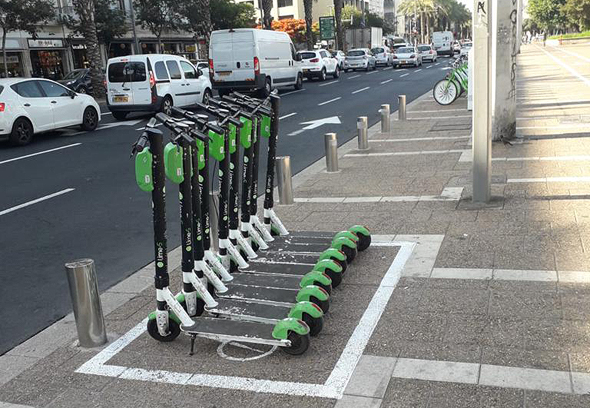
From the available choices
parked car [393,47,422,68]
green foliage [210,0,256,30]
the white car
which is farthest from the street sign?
the white car

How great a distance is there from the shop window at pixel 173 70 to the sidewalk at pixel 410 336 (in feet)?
40.8

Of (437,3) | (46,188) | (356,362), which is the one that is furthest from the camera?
(437,3)

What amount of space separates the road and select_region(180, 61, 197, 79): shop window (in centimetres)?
381

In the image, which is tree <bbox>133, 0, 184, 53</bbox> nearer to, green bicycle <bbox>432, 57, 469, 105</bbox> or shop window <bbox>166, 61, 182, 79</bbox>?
shop window <bbox>166, 61, 182, 79</bbox>

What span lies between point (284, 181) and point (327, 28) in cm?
5167

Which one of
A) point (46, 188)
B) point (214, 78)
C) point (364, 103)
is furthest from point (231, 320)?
point (214, 78)

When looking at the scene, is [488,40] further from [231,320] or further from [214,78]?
[214,78]

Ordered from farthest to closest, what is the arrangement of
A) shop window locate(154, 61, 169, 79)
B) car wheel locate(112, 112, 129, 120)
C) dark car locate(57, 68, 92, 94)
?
dark car locate(57, 68, 92, 94), car wheel locate(112, 112, 129, 120), shop window locate(154, 61, 169, 79)

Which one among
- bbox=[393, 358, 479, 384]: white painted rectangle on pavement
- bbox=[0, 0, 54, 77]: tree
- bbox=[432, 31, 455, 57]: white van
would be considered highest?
bbox=[0, 0, 54, 77]: tree

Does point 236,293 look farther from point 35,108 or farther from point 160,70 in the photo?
point 160,70

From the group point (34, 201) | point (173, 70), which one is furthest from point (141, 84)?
point (34, 201)

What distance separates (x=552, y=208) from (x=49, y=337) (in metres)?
5.13

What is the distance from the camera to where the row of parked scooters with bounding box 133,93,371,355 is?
12.5ft

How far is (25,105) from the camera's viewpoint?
1428 centimetres
